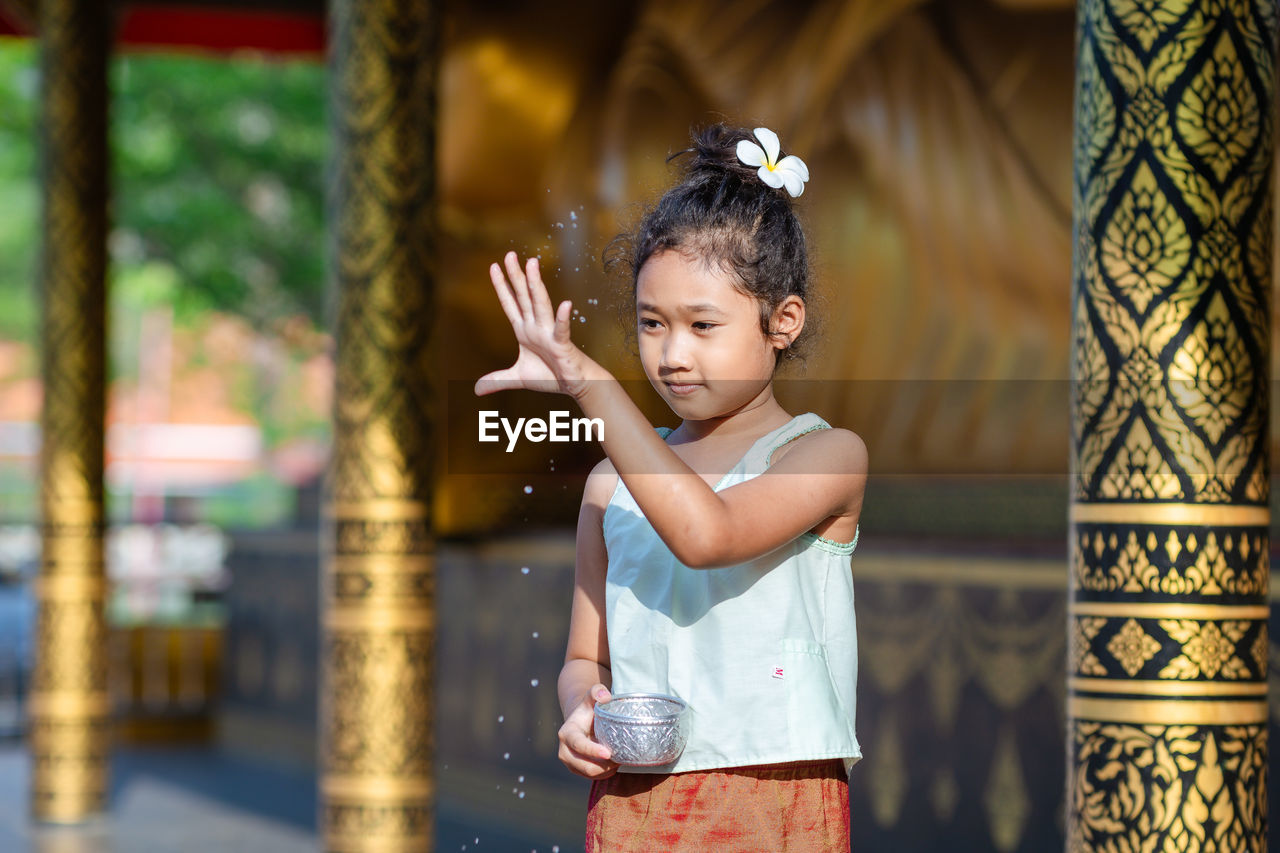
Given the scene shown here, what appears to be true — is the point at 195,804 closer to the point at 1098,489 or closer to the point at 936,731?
the point at 936,731

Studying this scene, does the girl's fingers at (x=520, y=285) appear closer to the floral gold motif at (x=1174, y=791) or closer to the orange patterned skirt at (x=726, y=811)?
the orange patterned skirt at (x=726, y=811)

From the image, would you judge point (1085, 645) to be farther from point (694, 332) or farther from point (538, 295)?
point (538, 295)

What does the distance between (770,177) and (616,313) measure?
220 mm

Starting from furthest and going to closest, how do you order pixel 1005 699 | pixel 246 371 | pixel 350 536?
pixel 246 371 < pixel 1005 699 < pixel 350 536

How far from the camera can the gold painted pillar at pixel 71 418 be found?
820 centimetres

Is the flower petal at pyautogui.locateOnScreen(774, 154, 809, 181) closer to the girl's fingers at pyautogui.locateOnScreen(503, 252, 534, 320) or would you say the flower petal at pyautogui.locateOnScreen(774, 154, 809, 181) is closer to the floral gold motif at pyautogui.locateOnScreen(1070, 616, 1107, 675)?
the girl's fingers at pyautogui.locateOnScreen(503, 252, 534, 320)

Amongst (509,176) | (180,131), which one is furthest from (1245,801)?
(180,131)

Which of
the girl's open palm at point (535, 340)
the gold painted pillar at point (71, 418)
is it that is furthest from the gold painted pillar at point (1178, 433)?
the gold painted pillar at point (71, 418)

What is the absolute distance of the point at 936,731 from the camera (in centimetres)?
620

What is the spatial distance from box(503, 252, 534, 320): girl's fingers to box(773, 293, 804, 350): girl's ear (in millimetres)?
263

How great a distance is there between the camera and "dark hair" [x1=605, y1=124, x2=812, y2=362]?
1.62 m

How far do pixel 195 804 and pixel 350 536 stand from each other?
159 inches

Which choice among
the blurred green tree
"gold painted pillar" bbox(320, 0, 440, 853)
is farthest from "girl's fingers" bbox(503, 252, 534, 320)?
the blurred green tree

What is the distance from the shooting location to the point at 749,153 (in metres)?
1.64
